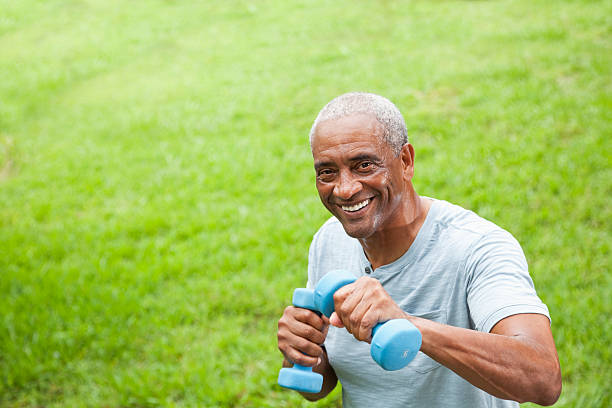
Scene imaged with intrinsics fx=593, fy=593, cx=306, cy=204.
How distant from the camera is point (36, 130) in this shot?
9938mm

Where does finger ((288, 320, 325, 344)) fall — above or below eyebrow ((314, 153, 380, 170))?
below

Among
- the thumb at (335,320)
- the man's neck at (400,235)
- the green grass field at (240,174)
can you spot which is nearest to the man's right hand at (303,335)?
the thumb at (335,320)

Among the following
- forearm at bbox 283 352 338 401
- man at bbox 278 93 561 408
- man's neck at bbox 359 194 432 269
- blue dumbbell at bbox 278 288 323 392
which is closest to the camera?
man at bbox 278 93 561 408

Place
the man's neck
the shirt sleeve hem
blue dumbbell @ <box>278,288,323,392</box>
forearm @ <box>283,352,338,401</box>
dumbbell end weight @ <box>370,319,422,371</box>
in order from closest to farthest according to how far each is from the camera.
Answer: dumbbell end weight @ <box>370,319,422,371</box> < the shirt sleeve hem < blue dumbbell @ <box>278,288,323,392</box> < the man's neck < forearm @ <box>283,352,338,401</box>

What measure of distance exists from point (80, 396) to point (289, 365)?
265cm

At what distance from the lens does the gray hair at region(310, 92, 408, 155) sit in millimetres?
2236

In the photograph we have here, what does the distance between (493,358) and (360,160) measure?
2.79ft

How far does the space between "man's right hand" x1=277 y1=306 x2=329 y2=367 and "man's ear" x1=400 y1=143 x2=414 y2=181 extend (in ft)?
2.22

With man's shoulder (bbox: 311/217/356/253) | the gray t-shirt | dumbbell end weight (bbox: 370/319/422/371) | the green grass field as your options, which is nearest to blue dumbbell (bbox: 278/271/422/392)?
dumbbell end weight (bbox: 370/319/422/371)

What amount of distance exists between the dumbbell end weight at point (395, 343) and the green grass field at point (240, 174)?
105 inches

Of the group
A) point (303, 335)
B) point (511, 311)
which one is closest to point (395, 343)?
point (511, 311)

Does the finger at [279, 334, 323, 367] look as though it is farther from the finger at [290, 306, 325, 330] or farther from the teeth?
the teeth

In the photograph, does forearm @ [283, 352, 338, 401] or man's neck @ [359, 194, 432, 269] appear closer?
man's neck @ [359, 194, 432, 269]

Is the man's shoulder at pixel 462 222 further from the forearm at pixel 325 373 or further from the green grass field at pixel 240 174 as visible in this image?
the green grass field at pixel 240 174
